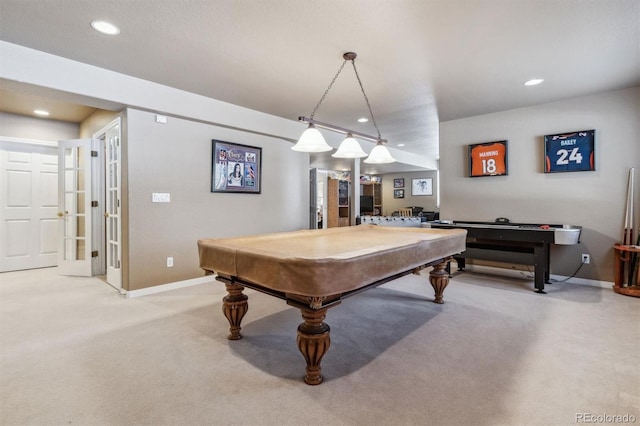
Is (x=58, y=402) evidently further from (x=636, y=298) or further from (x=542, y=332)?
(x=636, y=298)

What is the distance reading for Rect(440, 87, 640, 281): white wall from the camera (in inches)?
138

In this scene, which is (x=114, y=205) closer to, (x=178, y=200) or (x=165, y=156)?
(x=178, y=200)

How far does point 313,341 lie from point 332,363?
0.37m

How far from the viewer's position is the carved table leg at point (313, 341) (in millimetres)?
1618

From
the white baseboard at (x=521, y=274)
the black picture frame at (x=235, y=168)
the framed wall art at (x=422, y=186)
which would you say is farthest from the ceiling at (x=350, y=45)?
the framed wall art at (x=422, y=186)

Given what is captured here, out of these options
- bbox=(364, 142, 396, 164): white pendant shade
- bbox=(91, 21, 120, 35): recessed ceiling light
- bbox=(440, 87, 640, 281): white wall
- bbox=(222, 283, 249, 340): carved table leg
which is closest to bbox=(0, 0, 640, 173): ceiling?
bbox=(91, 21, 120, 35): recessed ceiling light

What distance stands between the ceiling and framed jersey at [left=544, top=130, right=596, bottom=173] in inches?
20.4

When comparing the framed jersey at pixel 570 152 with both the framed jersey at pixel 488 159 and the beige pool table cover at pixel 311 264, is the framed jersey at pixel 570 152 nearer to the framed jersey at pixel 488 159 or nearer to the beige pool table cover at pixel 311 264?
the framed jersey at pixel 488 159

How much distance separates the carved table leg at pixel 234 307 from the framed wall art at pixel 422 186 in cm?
935

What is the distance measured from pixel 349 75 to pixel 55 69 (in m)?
2.76

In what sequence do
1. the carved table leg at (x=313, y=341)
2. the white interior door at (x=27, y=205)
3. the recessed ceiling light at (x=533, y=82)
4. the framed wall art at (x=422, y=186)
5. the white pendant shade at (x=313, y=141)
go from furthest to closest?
the framed wall art at (x=422, y=186) → the white interior door at (x=27, y=205) → the recessed ceiling light at (x=533, y=82) → the white pendant shade at (x=313, y=141) → the carved table leg at (x=313, y=341)

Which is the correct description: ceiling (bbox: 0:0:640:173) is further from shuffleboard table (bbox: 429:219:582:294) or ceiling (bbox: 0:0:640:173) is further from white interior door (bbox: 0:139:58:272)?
shuffleboard table (bbox: 429:219:582:294)

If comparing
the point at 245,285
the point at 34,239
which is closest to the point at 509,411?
the point at 245,285

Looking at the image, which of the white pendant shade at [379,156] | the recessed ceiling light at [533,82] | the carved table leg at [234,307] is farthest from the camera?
the recessed ceiling light at [533,82]
